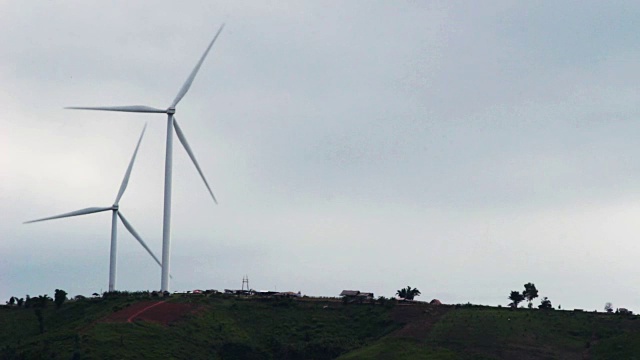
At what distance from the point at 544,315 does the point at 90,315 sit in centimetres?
8221

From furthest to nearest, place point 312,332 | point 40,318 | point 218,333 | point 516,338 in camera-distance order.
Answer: point 40,318 < point 312,332 < point 218,333 < point 516,338

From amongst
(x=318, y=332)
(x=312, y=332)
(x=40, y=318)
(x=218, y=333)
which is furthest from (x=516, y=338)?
(x=40, y=318)

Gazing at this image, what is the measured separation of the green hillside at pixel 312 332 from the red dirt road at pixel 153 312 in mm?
236

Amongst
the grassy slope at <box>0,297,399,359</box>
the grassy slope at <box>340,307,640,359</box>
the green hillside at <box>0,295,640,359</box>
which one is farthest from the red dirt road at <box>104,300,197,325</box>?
the grassy slope at <box>340,307,640,359</box>

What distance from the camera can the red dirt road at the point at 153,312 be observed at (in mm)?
Result: 176188

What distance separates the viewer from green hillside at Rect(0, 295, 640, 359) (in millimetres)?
156875

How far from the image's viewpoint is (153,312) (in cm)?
18238

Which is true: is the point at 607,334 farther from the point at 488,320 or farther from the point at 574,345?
the point at 488,320

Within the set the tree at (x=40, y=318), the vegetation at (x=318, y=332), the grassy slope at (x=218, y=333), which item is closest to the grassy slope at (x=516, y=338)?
the vegetation at (x=318, y=332)

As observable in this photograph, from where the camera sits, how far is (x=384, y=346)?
15800cm

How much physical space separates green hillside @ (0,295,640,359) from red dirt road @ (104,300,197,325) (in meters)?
0.24

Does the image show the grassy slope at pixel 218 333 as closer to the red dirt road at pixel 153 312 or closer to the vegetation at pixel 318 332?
the vegetation at pixel 318 332

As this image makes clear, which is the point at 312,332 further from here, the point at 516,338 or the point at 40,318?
the point at 40,318

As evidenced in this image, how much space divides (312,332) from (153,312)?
2866 centimetres
